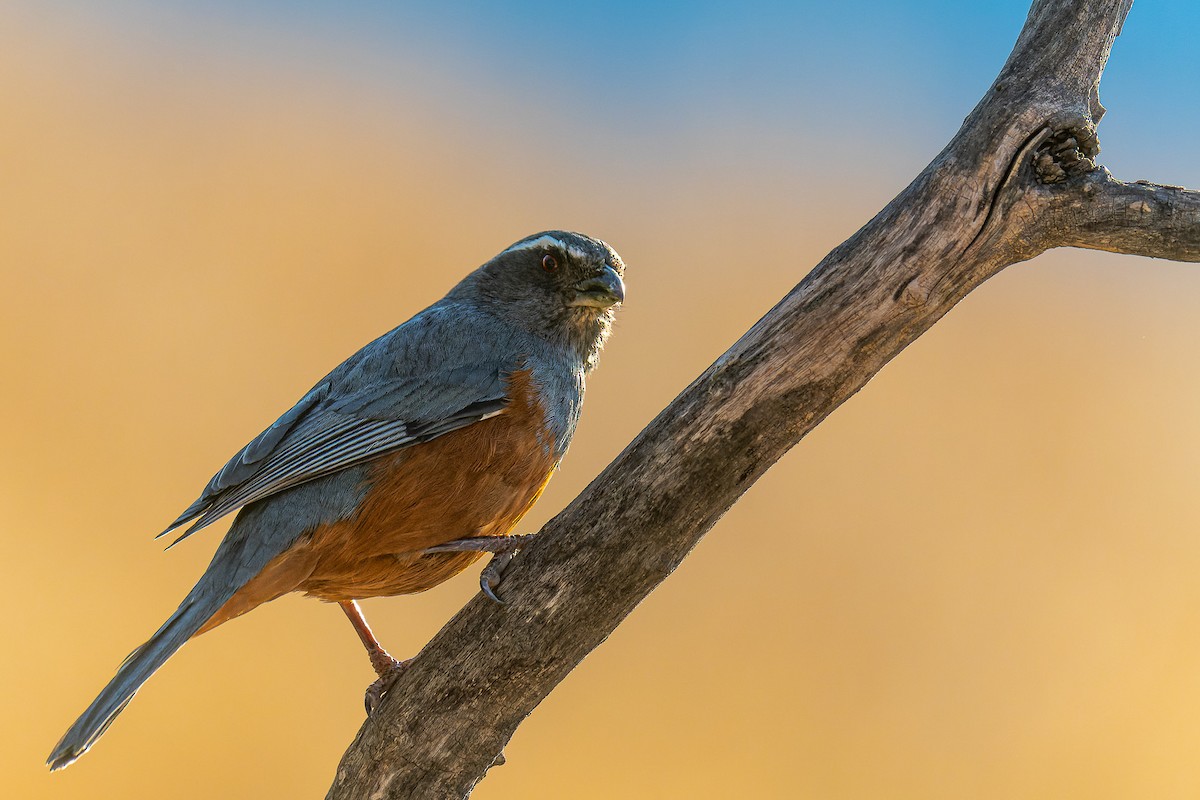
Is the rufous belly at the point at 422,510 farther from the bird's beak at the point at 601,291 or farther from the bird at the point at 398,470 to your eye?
the bird's beak at the point at 601,291

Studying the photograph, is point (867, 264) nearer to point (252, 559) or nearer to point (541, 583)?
point (541, 583)

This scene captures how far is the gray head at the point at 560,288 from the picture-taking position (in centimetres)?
407

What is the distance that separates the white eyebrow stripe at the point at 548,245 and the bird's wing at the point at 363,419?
0.61m

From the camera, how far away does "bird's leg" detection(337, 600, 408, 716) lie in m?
3.81

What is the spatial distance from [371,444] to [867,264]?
193 centimetres

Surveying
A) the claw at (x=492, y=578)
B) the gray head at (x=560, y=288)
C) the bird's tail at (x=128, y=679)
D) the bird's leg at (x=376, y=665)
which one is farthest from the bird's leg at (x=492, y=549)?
the gray head at (x=560, y=288)

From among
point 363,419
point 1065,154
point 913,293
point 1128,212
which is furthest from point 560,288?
point 1128,212

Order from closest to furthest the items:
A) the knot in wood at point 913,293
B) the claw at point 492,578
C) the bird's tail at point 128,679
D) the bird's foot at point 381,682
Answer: the knot in wood at point 913,293
the bird's tail at point 128,679
the claw at point 492,578
the bird's foot at point 381,682

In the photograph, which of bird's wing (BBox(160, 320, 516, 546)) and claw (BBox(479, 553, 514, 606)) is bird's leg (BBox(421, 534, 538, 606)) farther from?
bird's wing (BBox(160, 320, 516, 546))

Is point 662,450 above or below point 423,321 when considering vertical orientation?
below

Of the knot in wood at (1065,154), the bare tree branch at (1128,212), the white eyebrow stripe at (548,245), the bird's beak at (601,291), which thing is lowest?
the bare tree branch at (1128,212)

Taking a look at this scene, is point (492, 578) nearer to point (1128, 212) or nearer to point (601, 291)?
point (601, 291)

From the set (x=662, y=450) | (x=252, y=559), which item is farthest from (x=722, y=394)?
(x=252, y=559)

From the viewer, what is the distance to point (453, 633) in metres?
3.46
